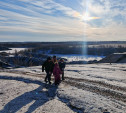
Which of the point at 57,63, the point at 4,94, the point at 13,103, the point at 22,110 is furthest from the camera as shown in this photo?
the point at 57,63

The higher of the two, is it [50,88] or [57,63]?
[57,63]

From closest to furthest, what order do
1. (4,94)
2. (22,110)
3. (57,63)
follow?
1. (22,110)
2. (4,94)
3. (57,63)

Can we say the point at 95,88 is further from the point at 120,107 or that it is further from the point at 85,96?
the point at 120,107

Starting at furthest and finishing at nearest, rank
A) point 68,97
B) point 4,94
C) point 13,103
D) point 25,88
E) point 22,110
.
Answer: point 25,88, point 4,94, point 68,97, point 13,103, point 22,110

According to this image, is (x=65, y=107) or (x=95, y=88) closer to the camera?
(x=65, y=107)

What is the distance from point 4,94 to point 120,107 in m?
5.51

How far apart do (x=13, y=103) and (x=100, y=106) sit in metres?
3.67

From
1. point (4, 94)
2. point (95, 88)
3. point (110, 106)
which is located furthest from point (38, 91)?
point (110, 106)

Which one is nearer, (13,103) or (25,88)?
(13,103)

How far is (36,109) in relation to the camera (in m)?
6.69

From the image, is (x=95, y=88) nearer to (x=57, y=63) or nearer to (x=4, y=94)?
(x=57, y=63)

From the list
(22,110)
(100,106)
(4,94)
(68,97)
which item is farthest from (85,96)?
(4,94)

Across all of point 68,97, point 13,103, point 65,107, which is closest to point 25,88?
point 13,103

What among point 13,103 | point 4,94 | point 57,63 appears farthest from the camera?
point 57,63
